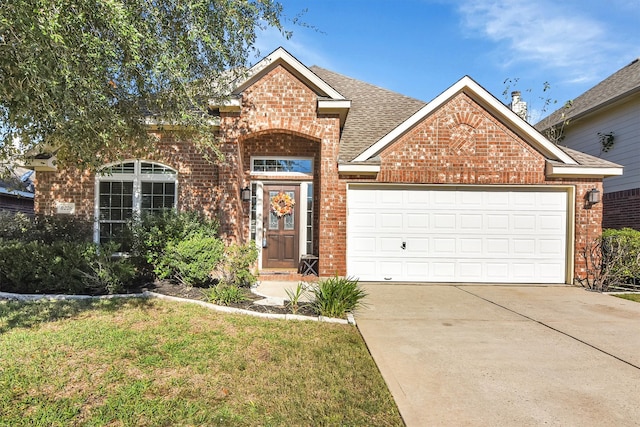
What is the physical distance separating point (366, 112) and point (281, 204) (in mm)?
4531

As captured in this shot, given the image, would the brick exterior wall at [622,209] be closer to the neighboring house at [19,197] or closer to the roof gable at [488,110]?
the roof gable at [488,110]

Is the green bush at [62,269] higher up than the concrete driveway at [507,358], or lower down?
higher up

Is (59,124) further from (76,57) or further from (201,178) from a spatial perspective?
(201,178)

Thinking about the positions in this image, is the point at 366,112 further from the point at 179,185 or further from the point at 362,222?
the point at 179,185

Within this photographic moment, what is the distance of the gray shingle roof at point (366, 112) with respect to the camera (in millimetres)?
9453

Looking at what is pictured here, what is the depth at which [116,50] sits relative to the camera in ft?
15.5

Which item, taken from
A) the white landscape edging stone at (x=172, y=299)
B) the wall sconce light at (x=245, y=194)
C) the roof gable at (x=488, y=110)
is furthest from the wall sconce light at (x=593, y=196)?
the wall sconce light at (x=245, y=194)

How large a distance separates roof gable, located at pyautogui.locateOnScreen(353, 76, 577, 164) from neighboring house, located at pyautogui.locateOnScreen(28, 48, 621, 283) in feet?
0.08

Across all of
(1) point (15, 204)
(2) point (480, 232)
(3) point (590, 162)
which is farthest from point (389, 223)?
(1) point (15, 204)

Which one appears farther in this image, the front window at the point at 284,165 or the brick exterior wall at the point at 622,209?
the brick exterior wall at the point at 622,209

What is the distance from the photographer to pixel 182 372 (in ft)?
11.5

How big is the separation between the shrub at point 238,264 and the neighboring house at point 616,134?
11.2 metres

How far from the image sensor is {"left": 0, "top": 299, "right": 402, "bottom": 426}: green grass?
9.21ft

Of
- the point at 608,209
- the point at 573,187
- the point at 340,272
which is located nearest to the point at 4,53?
the point at 340,272
